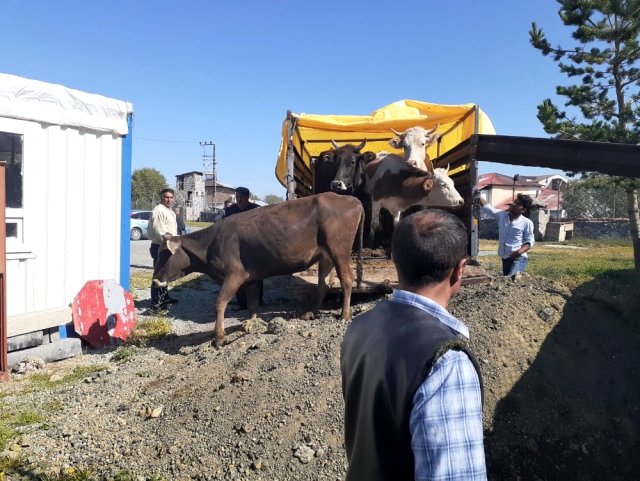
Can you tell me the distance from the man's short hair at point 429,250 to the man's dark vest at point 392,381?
0.41 feet

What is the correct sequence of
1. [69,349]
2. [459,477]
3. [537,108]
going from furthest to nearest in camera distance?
[537,108] < [69,349] < [459,477]

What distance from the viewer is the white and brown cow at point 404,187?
809 centimetres

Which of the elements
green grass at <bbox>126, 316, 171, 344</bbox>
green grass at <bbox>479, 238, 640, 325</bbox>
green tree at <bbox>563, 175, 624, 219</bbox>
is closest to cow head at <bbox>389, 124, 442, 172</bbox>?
green grass at <bbox>479, 238, 640, 325</bbox>

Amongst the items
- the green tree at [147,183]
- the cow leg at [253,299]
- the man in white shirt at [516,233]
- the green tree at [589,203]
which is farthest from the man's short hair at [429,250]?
the green tree at [147,183]

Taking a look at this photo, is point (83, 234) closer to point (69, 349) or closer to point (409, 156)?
point (69, 349)

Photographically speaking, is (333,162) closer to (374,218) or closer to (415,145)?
(374,218)

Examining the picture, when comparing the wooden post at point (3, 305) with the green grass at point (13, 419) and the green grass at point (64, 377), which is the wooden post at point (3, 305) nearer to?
the green grass at point (64, 377)

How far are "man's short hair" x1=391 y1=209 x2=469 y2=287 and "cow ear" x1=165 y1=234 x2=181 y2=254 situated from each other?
5.71 m

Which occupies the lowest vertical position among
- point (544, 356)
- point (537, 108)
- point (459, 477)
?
point (544, 356)

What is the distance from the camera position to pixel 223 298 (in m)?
6.41

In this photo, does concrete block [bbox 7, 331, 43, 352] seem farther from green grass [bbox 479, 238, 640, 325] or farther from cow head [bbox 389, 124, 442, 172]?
green grass [bbox 479, 238, 640, 325]

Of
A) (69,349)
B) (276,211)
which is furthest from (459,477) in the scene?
(69,349)

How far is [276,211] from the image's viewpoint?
6898 millimetres

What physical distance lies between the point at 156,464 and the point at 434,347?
2.93 metres
